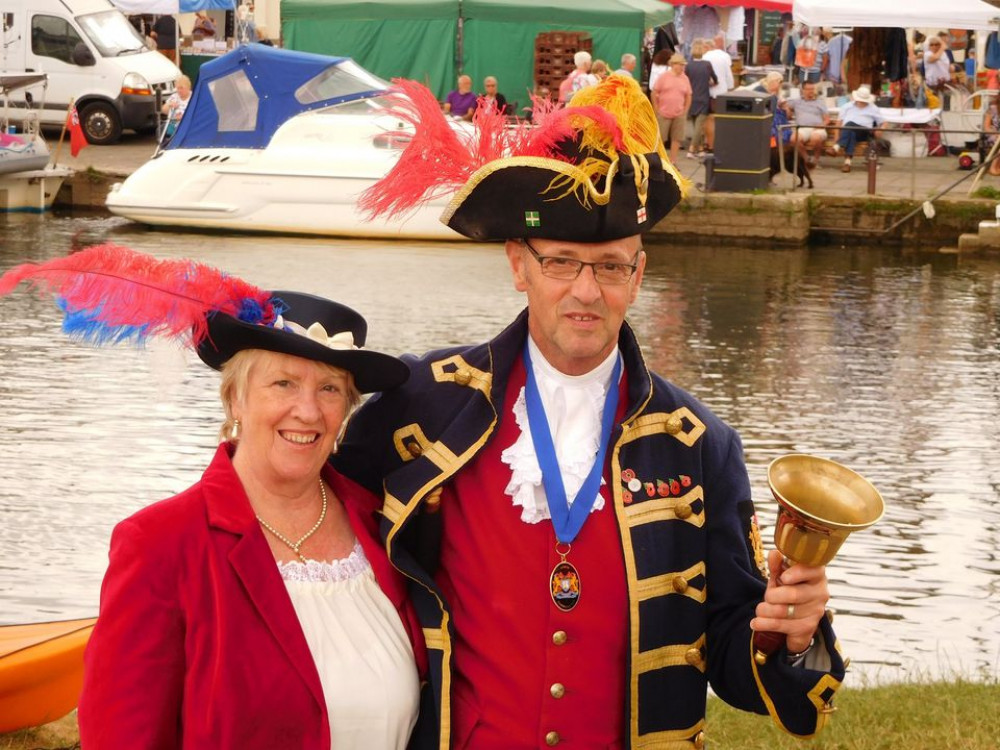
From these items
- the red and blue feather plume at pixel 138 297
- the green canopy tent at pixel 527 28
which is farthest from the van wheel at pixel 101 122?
the red and blue feather plume at pixel 138 297

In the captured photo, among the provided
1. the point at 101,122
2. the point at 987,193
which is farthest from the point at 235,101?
the point at 987,193

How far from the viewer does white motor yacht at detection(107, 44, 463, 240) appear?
18.5 m

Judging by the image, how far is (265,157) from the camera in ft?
61.1

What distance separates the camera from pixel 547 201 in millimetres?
3363

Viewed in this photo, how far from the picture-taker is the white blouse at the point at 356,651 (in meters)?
3.10

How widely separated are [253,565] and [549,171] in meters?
1.03

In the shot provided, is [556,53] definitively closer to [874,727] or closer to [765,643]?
[874,727]

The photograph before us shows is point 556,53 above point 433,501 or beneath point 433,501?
above

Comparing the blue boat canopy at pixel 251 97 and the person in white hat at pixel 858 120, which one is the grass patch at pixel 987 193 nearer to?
the person in white hat at pixel 858 120

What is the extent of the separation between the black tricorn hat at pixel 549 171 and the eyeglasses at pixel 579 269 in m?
0.05

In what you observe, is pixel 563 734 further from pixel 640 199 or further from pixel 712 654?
pixel 640 199

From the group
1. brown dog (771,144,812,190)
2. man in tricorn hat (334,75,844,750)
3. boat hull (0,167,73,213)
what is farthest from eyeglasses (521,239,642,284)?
boat hull (0,167,73,213)

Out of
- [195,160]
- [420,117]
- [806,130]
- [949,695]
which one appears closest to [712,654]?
[420,117]

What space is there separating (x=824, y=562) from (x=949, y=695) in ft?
9.57
